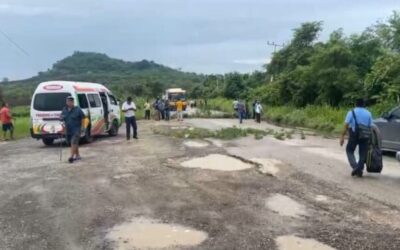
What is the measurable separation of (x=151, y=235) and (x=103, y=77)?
104072 mm

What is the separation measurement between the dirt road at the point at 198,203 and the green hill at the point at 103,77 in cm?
5281

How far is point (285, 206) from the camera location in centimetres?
887

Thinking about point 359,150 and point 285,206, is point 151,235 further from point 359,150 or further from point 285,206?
point 359,150

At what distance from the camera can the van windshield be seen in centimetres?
1984

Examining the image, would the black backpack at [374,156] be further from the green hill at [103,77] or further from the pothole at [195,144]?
the green hill at [103,77]

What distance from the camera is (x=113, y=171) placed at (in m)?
12.9

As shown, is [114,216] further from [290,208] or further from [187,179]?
[187,179]

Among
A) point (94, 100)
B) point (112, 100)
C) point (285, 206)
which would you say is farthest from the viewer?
point (112, 100)

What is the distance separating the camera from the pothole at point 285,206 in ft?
27.4

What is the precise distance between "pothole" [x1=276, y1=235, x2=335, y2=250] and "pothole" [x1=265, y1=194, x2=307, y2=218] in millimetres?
1251

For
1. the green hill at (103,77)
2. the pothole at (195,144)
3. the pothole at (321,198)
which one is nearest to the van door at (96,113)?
the pothole at (195,144)

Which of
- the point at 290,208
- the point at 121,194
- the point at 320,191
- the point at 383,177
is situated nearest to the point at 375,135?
the point at 383,177

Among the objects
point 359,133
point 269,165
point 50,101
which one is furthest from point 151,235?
point 50,101

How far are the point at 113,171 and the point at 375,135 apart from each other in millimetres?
5785
